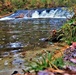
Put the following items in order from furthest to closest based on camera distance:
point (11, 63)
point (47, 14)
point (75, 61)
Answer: point (47, 14) < point (11, 63) < point (75, 61)

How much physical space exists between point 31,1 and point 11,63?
2192 centimetres

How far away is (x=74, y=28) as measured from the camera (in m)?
8.03

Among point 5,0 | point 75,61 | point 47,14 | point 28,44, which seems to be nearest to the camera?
point 75,61

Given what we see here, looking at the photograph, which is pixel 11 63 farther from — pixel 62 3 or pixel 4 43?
pixel 62 3

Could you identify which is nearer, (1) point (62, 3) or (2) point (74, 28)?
(2) point (74, 28)

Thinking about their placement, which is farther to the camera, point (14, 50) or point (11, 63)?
point (14, 50)

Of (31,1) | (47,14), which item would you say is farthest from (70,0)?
(31,1)

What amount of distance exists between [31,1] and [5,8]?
254 centimetres

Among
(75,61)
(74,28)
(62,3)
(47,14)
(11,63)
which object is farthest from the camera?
(62,3)

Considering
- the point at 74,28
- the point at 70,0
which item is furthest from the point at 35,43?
the point at 70,0

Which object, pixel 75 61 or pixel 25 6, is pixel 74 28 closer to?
pixel 75 61

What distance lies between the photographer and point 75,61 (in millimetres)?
3857

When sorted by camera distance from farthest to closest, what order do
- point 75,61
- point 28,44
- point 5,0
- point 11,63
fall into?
point 5,0 → point 28,44 → point 11,63 → point 75,61

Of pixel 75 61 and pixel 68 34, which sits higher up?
pixel 75 61
